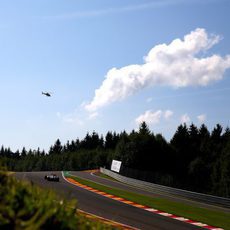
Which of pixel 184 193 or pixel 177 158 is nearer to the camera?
pixel 184 193

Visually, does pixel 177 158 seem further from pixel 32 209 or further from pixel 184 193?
pixel 32 209

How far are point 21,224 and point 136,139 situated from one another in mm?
88503

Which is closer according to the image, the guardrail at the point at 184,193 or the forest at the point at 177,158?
the guardrail at the point at 184,193

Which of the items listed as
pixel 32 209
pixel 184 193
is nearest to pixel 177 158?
pixel 184 193

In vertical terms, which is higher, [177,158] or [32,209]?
[177,158]

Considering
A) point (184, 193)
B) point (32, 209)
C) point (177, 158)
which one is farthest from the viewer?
point (177, 158)

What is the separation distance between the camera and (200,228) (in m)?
23.8

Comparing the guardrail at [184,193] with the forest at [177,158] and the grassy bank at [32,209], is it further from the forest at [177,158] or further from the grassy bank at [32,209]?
the grassy bank at [32,209]

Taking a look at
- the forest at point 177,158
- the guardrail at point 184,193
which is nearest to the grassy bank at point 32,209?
the guardrail at point 184,193

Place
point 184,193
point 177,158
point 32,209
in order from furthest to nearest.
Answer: point 177,158, point 184,193, point 32,209

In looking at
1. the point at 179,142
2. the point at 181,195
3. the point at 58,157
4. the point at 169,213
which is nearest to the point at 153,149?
the point at 179,142

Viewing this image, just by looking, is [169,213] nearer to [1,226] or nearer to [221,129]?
[1,226]

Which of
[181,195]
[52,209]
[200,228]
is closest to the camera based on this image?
[52,209]

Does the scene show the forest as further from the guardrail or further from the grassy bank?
the grassy bank
